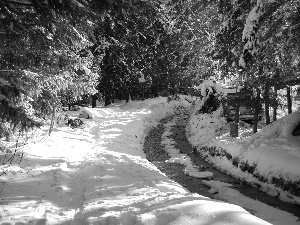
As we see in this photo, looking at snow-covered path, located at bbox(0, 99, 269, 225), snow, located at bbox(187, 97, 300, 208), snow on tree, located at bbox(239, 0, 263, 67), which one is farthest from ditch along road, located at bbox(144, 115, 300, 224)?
snow on tree, located at bbox(239, 0, 263, 67)

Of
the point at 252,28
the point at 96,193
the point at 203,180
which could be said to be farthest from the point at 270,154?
the point at 96,193

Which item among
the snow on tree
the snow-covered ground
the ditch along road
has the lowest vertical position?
the ditch along road

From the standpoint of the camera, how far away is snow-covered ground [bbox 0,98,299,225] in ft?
15.6

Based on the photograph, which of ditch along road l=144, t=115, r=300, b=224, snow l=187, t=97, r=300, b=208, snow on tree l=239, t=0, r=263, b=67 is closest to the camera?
→ snow on tree l=239, t=0, r=263, b=67

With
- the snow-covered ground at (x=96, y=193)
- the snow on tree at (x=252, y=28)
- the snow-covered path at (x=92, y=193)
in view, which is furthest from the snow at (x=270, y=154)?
the snow on tree at (x=252, y=28)

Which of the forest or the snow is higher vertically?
the forest

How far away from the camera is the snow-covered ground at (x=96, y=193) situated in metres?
4.77

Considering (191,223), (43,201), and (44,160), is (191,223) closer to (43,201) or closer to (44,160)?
(43,201)

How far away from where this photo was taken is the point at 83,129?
1609 cm

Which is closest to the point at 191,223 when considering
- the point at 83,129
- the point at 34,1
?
the point at 34,1

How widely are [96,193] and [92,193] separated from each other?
0.11 metres

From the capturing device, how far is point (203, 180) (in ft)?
33.6

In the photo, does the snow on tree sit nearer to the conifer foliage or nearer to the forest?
the forest

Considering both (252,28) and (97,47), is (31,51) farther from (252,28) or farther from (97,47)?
(97,47)
